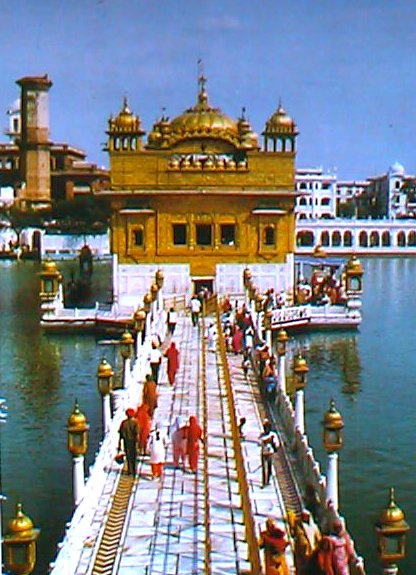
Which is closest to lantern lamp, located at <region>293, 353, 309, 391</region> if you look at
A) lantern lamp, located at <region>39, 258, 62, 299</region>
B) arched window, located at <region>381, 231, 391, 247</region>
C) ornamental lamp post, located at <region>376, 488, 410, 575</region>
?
ornamental lamp post, located at <region>376, 488, 410, 575</region>

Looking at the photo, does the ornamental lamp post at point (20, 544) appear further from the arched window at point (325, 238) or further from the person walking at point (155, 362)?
the arched window at point (325, 238)

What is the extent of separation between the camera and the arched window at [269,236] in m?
32.7

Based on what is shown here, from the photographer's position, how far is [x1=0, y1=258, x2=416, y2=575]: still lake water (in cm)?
1230

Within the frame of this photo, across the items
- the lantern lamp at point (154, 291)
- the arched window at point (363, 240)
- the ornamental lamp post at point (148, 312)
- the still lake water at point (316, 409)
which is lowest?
the still lake water at point (316, 409)

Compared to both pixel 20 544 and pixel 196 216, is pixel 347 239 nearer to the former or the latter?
pixel 196 216

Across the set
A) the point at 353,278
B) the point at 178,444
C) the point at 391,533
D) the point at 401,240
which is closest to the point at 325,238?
the point at 401,240

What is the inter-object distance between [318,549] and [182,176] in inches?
1016

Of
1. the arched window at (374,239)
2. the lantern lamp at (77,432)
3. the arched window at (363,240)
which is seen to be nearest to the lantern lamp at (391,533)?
the lantern lamp at (77,432)

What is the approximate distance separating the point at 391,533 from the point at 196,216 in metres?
25.9

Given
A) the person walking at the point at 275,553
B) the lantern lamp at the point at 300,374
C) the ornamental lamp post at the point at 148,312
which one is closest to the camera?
the person walking at the point at 275,553

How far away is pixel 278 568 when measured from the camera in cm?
757

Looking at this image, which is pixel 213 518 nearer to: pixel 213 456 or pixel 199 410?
pixel 213 456

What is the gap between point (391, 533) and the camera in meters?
6.82

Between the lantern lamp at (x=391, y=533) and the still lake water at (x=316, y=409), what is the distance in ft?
11.5
